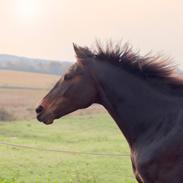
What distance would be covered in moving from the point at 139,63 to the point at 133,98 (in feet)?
1.06

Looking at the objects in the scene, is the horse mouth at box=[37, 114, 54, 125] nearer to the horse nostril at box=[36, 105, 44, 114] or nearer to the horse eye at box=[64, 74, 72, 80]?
the horse nostril at box=[36, 105, 44, 114]

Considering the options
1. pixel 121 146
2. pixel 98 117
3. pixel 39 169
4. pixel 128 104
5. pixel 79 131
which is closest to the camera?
pixel 128 104

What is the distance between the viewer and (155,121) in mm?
4340

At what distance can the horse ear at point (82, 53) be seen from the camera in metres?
4.61

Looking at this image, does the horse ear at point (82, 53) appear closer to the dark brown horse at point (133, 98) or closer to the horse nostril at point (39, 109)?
the dark brown horse at point (133, 98)

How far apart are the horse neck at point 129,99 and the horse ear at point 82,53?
0.44 ft

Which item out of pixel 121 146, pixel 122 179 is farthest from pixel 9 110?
pixel 122 179

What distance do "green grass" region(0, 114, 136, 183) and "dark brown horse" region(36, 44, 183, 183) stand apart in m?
3.06

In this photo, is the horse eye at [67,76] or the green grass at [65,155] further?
the green grass at [65,155]

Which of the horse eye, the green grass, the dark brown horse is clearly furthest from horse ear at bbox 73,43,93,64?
the green grass

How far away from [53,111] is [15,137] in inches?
496

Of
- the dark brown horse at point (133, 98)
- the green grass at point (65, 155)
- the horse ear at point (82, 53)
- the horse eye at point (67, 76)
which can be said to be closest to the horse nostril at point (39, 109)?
the dark brown horse at point (133, 98)

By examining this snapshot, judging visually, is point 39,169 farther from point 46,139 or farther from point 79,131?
point 79,131

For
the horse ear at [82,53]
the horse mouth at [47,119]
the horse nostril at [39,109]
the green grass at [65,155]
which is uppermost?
the horse ear at [82,53]
